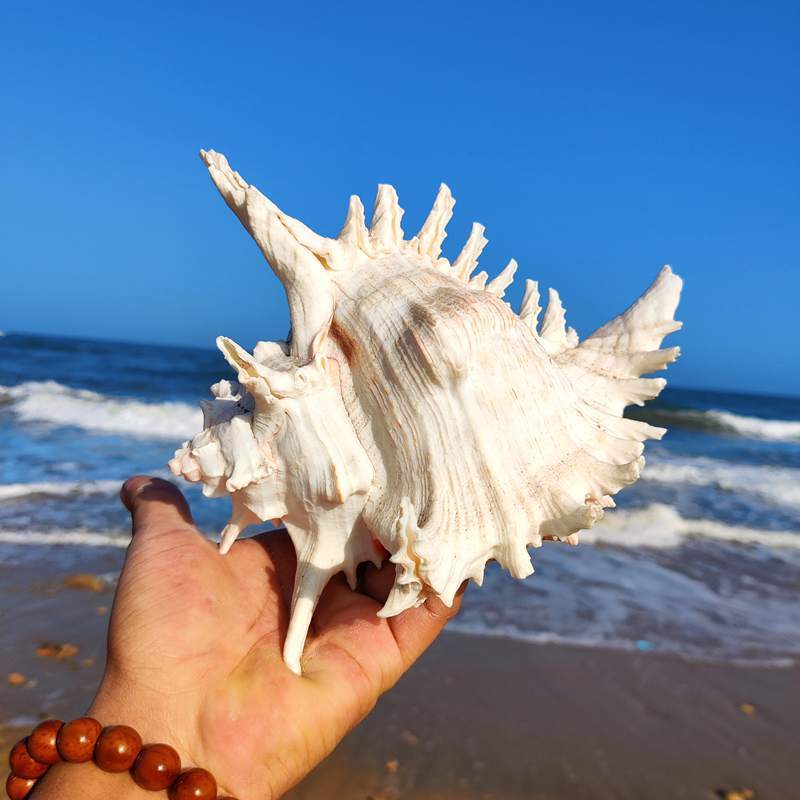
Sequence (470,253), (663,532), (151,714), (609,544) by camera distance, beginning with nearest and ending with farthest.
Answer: (151,714) → (470,253) → (609,544) → (663,532)

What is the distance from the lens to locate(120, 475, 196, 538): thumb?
2.01 meters

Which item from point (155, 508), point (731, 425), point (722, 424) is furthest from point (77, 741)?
point (731, 425)

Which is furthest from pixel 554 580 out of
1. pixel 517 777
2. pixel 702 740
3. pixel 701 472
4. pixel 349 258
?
pixel 701 472

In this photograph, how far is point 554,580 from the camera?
4902 mm

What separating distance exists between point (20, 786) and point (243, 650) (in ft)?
1.95

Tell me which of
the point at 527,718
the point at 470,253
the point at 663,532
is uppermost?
the point at 470,253

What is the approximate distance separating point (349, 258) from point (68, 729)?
4.66 ft

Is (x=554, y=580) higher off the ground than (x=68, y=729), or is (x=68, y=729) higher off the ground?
(x=68, y=729)

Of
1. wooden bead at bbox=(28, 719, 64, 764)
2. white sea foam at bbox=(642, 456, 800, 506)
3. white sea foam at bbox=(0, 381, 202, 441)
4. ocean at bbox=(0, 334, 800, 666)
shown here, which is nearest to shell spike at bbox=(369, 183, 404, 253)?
wooden bead at bbox=(28, 719, 64, 764)

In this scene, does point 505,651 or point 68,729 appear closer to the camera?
point 68,729

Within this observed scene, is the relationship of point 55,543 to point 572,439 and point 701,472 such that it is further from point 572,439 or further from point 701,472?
point 701,472

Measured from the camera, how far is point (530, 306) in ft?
6.68

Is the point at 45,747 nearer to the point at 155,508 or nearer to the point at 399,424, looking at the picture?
the point at 155,508

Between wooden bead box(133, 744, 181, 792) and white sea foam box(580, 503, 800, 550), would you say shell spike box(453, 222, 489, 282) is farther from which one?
white sea foam box(580, 503, 800, 550)
